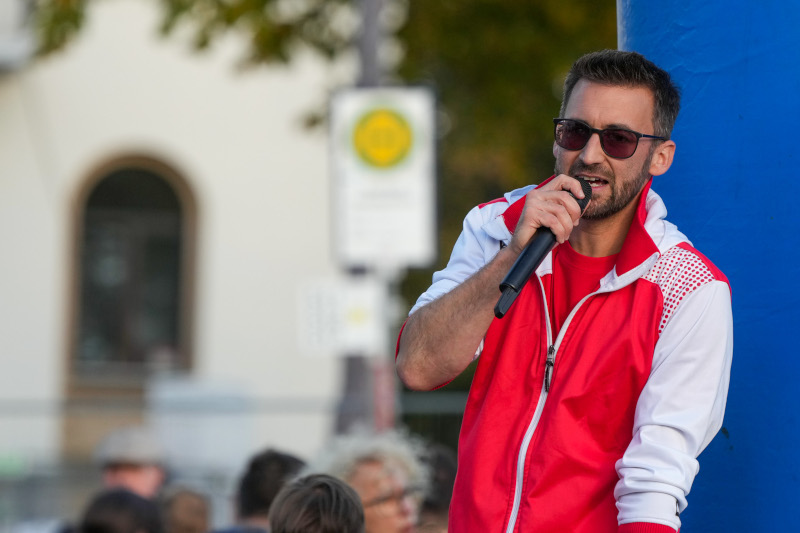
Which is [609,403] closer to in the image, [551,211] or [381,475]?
[551,211]

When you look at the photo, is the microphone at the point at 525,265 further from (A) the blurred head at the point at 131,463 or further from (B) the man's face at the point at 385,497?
(A) the blurred head at the point at 131,463

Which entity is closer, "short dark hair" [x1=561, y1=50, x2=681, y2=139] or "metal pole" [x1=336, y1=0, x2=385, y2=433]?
"short dark hair" [x1=561, y1=50, x2=681, y2=139]

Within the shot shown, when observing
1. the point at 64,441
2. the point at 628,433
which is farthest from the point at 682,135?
the point at 64,441

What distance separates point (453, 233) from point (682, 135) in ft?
49.7

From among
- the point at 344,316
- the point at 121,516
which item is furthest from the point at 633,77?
the point at 344,316

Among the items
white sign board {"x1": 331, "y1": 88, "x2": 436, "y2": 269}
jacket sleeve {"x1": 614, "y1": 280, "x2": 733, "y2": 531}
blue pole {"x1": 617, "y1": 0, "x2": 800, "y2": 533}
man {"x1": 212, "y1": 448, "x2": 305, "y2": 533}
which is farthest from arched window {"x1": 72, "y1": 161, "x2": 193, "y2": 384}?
jacket sleeve {"x1": 614, "y1": 280, "x2": 733, "y2": 531}

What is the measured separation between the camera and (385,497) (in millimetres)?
4781

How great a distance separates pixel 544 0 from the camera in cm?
1185

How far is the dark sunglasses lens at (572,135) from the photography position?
279cm

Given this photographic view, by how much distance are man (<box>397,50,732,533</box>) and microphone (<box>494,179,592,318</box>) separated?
0.09 feet

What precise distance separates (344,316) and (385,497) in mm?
5061

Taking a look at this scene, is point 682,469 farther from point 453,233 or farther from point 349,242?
point 453,233

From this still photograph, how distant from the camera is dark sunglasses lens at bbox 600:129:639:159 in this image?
2773mm

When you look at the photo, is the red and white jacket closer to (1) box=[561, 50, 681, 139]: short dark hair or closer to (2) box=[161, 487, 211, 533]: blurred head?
(1) box=[561, 50, 681, 139]: short dark hair
